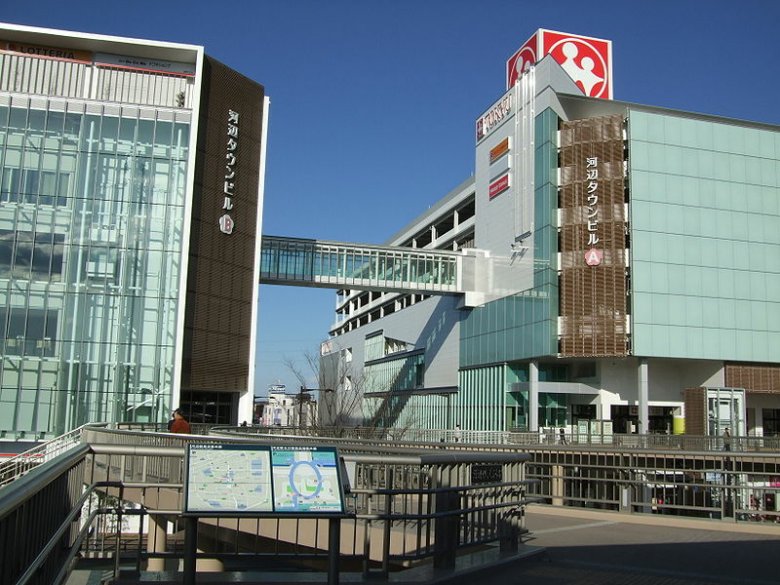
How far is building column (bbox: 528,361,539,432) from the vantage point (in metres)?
51.5

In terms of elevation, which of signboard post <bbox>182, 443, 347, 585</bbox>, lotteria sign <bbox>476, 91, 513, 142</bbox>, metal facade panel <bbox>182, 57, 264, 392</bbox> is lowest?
signboard post <bbox>182, 443, 347, 585</bbox>

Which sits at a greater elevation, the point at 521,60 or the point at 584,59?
the point at 521,60

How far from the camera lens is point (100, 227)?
132ft

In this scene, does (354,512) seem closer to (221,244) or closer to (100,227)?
(100,227)

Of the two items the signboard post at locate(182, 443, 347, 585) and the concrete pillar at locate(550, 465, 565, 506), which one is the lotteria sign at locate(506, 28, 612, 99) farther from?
the signboard post at locate(182, 443, 347, 585)

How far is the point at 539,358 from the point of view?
5172cm

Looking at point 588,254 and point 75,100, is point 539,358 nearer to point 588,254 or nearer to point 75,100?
point 588,254

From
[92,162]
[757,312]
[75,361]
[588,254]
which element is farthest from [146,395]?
[757,312]

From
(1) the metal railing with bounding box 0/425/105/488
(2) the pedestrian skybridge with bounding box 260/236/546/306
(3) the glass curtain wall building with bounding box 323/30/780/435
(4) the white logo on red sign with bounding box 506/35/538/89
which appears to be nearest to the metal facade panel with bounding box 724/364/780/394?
(3) the glass curtain wall building with bounding box 323/30/780/435

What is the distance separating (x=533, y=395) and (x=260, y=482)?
46537mm

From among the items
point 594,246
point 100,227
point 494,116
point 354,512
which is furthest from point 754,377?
point 354,512

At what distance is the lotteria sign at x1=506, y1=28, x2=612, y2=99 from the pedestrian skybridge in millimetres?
Result: 14091

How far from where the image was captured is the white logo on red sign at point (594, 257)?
48562mm

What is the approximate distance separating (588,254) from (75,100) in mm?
29349
